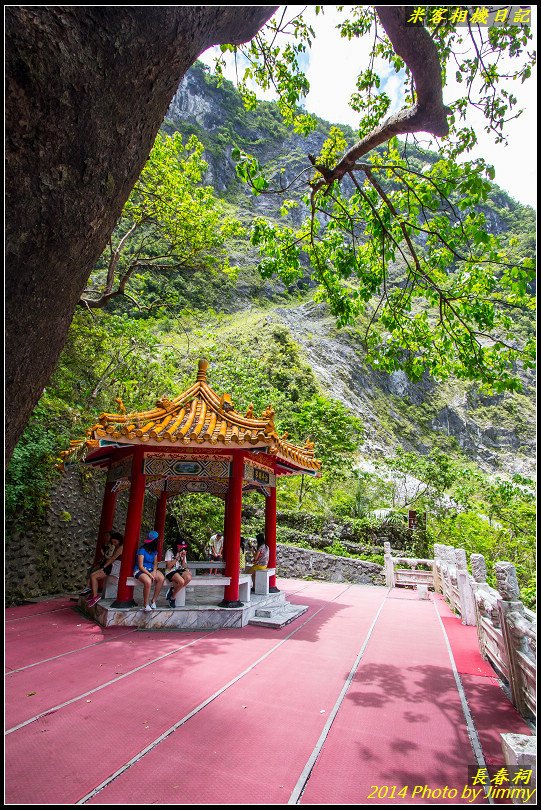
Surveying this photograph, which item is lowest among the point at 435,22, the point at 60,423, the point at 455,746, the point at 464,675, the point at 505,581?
the point at 464,675

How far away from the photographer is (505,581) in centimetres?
423

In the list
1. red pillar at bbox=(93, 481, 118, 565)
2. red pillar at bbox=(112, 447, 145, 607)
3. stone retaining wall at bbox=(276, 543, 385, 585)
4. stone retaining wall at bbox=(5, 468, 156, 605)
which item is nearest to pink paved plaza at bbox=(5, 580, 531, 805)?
red pillar at bbox=(112, 447, 145, 607)

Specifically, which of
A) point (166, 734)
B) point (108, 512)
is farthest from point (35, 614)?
point (166, 734)

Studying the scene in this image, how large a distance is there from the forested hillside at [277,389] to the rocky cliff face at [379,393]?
14 cm

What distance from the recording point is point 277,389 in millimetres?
26359

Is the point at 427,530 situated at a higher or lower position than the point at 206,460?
lower

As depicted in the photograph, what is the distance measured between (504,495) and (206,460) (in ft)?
44.0

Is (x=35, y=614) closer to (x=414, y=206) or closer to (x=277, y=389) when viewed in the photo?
(x=414, y=206)

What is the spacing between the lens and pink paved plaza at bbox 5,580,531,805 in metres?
2.77

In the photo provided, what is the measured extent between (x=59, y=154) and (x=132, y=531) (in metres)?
6.30

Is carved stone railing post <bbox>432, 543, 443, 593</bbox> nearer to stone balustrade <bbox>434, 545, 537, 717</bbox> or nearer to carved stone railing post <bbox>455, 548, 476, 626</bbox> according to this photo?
carved stone railing post <bbox>455, 548, 476, 626</bbox>

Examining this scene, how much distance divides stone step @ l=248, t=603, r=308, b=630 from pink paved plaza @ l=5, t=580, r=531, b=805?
0.73 ft

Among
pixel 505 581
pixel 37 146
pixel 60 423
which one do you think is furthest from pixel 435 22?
pixel 60 423

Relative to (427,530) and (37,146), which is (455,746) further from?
(427,530)
